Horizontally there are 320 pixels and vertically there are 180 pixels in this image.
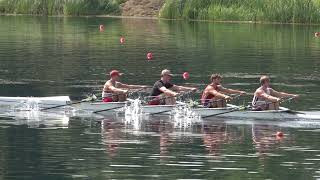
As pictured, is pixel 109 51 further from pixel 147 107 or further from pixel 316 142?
pixel 316 142

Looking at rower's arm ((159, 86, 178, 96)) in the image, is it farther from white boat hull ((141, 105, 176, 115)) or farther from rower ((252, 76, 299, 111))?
rower ((252, 76, 299, 111))

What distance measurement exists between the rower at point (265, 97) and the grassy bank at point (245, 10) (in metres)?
42.9

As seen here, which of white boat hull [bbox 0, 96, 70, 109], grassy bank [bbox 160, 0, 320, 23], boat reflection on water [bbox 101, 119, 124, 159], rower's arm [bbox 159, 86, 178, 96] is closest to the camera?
boat reflection on water [bbox 101, 119, 124, 159]

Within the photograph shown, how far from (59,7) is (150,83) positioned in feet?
151

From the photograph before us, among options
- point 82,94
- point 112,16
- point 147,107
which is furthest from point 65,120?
point 112,16

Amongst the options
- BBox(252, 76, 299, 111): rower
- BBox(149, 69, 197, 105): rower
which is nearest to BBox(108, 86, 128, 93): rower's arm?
BBox(149, 69, 197, 105): rower

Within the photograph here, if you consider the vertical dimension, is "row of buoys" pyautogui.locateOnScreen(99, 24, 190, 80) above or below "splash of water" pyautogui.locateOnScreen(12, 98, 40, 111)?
above

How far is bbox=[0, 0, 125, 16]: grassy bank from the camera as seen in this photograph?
90.3m

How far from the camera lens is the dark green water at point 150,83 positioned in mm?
26172

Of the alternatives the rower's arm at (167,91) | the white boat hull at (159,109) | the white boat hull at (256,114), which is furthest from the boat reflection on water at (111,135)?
the white boat hull at (256,114)

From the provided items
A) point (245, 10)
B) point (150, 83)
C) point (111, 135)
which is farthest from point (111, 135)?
point (245, 10)

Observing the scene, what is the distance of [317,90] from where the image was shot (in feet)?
142

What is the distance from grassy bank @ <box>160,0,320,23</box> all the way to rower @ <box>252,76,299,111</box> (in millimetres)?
42852

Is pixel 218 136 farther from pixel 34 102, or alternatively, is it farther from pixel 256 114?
pixel 34 102
